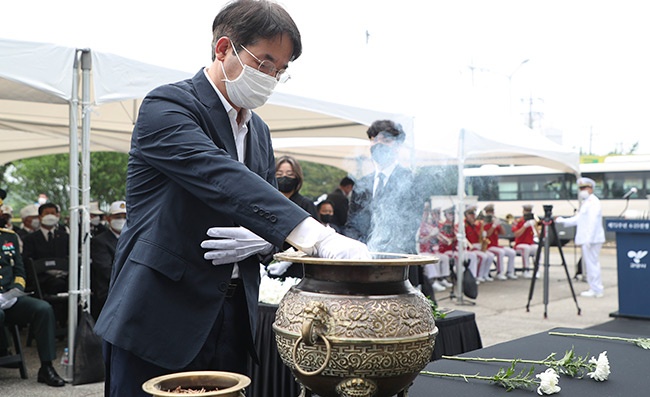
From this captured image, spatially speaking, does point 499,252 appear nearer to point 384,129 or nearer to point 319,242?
point 384,129

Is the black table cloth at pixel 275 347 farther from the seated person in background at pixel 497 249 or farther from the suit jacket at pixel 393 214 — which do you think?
the seated person in background at pixel 497 249

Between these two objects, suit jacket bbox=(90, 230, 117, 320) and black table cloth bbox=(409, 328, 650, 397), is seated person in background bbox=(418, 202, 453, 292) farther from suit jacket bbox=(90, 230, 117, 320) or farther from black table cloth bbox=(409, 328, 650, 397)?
black table cloth bbox=(409, 328, 650, 397)

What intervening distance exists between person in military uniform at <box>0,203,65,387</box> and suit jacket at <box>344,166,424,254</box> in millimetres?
3230

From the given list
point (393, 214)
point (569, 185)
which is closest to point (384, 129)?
point (393, 214)

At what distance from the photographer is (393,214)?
310 cm

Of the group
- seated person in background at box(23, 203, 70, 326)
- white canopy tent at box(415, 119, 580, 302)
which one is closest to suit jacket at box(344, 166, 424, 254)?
white canopy tent at box(415, 119, 580, 302)

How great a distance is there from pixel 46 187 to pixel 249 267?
34.0 m

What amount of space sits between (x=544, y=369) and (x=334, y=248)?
3.61ft

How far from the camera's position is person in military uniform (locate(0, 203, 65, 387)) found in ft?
18.3

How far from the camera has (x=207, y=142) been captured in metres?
1.55

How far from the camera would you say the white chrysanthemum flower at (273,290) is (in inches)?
160

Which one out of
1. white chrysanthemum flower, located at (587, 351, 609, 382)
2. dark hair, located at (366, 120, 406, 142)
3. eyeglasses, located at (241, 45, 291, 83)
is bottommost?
white chrysanthemum flower, located at (587, 351, 609, 382)

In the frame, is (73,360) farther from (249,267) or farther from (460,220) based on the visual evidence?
(460,220)

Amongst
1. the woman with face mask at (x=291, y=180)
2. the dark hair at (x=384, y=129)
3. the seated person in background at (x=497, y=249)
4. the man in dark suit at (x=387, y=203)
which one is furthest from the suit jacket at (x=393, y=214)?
the seated person in background at (x=497, y=249)
